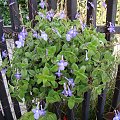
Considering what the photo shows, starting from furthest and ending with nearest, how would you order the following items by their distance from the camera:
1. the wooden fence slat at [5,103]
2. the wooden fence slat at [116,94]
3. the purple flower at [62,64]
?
the wooden fence slat at [5,103], the wooden fence slat at [116,94], the purple flower at [62,64]

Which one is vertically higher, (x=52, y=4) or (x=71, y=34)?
(x=52, y=4)

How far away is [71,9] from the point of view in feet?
4.97

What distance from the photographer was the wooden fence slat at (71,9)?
4.91ft

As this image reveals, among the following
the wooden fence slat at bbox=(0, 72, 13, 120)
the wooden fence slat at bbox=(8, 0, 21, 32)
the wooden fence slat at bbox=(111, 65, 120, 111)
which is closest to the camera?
the wooden fence slat at bbox=(8, 0, 21, 32)

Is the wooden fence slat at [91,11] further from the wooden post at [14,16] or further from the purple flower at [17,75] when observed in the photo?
the purple flower at [17,75]

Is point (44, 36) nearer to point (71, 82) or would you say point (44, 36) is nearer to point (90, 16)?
point (71, 82)

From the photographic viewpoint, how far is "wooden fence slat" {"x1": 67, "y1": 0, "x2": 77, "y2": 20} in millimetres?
1496

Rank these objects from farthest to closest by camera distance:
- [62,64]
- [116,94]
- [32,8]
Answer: [116,94] < [32,8] < [62,64]

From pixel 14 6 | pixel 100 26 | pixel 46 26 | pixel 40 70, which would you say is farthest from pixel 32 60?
pixel 100 26

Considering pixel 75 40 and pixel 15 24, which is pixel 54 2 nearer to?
pixel 15 24

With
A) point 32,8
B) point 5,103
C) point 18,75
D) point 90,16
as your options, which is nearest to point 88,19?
point 90,16

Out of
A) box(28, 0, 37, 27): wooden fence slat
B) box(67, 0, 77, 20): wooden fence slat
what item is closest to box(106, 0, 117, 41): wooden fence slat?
box(67, 0, 77, 20): wooden fence slat

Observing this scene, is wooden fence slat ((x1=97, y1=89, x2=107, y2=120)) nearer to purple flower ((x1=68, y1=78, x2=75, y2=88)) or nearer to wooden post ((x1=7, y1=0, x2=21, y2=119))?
purple flower ((x1=68, y1=78, x2=75, y2=88))

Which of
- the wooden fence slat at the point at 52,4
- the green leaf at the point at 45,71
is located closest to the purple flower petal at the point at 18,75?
the green leaf at the point at 45,71
